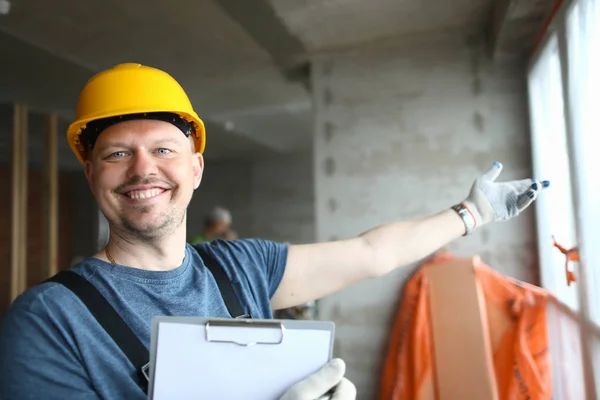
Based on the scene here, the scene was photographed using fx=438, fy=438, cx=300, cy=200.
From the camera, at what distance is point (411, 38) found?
262 centimetres

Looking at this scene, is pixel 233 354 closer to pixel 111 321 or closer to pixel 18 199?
pixel 111 321

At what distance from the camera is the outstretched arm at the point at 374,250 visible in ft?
4.19

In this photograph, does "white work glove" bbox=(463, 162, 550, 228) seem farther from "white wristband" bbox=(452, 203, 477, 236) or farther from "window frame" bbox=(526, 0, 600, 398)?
"window frame" bbox=(526, 0, 600, 398)

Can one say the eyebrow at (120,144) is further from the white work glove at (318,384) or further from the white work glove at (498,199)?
the white work glove at (498,199)

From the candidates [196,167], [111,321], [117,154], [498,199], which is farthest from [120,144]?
[498,199]

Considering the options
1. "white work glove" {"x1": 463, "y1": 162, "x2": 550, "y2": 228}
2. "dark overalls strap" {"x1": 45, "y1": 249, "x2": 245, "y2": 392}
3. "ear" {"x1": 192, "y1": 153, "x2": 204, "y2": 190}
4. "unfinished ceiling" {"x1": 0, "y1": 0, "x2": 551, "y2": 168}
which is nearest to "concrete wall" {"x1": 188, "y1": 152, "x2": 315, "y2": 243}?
"unfinished ceiling" {"x1": 0, "y1": 0, "x2": 551, "y2": 168}

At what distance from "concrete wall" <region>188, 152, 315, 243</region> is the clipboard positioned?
6.02 meters

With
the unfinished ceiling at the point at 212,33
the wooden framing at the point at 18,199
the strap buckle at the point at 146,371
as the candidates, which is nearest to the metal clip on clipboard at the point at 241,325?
the strap buckle at the point at 146,371

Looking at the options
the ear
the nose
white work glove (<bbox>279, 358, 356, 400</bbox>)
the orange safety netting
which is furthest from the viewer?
the orange safety netting

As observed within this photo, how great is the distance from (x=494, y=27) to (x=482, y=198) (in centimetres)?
138

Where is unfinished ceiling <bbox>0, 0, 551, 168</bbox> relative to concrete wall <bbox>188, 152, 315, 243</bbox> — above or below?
above

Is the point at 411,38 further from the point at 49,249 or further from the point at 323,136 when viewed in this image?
the point at 49,249

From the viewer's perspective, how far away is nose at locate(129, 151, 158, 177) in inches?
38.2

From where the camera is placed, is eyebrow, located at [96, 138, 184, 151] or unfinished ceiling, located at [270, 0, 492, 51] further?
unfinished ceiling, located at [270, 0, 492, 51]
